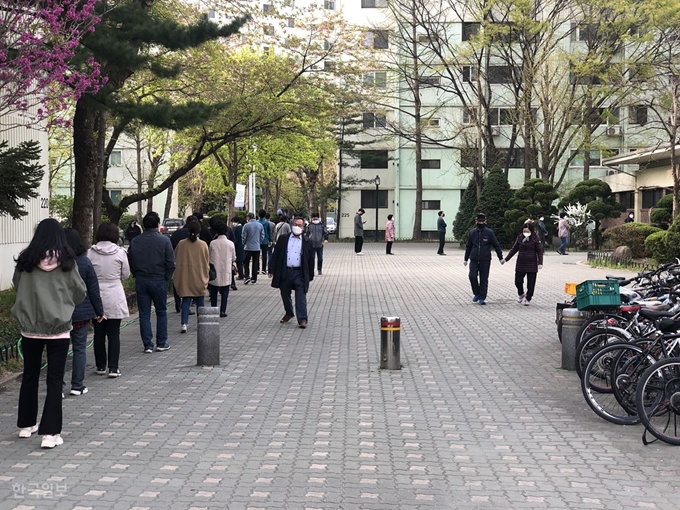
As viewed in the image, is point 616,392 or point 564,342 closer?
point 616,392

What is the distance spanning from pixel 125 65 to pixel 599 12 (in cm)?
3268

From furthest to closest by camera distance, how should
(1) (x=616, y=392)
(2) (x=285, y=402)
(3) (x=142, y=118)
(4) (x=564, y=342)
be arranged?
(3) (x=142, y=118) < (4) (x=564, y=342) < (2) (x=285, y=402) < (1) (x=616, y=392)

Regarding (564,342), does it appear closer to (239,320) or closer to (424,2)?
(239,320)

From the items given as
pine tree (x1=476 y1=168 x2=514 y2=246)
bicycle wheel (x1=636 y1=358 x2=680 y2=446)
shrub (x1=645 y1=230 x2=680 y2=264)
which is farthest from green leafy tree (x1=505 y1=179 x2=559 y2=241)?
bicycle wheel (x1=636 y1=358 x2=680 y2=446)

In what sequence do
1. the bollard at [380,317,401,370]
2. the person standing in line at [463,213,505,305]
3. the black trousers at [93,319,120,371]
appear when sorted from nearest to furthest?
the black trousers at [93,319,120,371]
the bollard at [380,317,401,370]
the person standing in line at [463,213,505,305]

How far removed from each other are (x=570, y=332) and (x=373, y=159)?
178 ft

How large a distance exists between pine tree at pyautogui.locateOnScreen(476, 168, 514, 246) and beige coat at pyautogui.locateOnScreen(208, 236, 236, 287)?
30451mm

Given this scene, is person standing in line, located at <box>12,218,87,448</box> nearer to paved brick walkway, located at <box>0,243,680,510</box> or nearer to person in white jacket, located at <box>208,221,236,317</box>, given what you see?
paved brick walkway, located at <box>0,243,680,510</box>

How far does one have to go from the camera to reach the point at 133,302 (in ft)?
53.4

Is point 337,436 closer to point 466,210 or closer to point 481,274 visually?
point 481,274

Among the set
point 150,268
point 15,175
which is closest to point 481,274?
point 150,268

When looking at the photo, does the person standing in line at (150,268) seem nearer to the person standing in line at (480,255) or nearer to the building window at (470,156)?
the person standing in line at (480,255)

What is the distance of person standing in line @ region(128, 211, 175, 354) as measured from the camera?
1105 cm

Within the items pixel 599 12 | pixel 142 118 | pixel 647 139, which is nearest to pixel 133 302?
pixel 142 118
